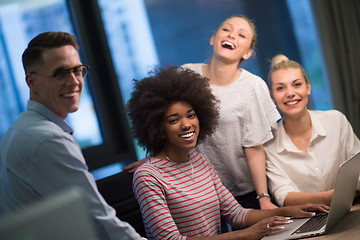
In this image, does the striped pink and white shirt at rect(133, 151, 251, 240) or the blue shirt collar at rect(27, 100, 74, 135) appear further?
the striped pink and white shirt at rect(133, 151, 251, 240)

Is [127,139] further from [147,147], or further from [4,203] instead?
[4,203]

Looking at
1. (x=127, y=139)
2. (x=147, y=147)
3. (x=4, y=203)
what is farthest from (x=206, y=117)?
(x=127, y=139)

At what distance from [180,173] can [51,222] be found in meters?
1.16

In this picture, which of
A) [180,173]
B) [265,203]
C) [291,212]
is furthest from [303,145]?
[180,173]

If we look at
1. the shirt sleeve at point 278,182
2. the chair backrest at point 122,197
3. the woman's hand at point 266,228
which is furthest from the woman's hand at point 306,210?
the chair backrest at point 122,197

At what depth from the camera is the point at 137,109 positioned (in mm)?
1919

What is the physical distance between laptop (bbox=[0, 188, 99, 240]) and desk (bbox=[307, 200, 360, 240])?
105cm

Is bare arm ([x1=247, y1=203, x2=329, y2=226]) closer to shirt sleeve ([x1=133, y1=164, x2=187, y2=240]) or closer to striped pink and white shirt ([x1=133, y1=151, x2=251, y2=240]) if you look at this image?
striped pink and white shirt ([x1=133, y1=151, x2=251, y2=240])

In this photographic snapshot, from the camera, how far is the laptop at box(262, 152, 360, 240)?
1.60 metres

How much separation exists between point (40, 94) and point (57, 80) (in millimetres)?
76

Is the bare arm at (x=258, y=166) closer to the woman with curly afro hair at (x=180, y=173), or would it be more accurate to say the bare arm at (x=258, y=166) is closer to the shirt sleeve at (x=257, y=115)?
the shirt sleeve at (x=257, y=115)

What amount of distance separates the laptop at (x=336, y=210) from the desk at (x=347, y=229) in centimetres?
2

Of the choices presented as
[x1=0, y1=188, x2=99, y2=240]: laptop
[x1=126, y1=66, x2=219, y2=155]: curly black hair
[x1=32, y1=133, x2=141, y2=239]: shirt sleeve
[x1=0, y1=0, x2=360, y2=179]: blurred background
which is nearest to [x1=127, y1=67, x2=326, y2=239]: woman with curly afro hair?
[x1=126, y1=66, x2=219, y2=155]: curly black hair

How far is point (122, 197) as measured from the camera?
206 centimetres
